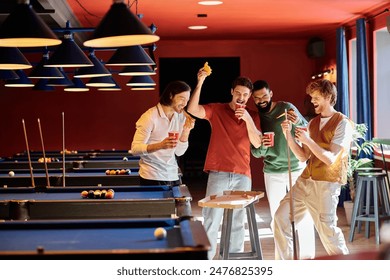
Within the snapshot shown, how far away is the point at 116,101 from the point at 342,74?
4.27 metres

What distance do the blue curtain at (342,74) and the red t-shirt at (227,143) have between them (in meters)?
4.78

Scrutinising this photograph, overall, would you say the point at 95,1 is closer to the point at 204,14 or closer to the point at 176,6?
the point at 176,6

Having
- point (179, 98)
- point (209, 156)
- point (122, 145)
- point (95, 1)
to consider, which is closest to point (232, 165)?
point (209, 156)

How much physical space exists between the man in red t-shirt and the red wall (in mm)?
7164

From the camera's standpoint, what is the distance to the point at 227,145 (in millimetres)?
5684

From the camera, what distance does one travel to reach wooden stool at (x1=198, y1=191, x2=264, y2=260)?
4875mm

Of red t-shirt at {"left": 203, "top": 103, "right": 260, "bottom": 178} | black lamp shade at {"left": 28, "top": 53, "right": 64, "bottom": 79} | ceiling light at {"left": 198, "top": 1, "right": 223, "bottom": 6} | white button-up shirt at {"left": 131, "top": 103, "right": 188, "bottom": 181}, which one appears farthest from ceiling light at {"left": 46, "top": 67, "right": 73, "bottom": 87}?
red t-shirt at {"left": 203, "top": 103, "right": 260, "bottom": 178}

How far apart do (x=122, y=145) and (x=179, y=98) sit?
734cm

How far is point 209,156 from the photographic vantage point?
576 cm

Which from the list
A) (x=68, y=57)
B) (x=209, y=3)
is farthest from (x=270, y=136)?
(x=209, y=3)

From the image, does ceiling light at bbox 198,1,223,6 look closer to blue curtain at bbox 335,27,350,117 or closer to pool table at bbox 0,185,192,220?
blue curtain at bbox 335,27,350,117

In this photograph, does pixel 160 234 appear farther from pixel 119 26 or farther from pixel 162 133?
pixel 162 133
